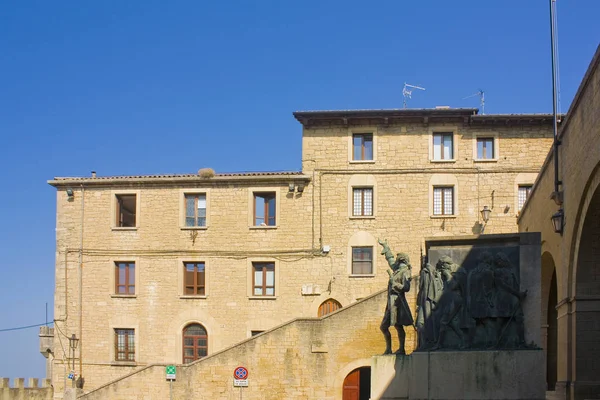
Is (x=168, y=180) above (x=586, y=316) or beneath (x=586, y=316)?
above

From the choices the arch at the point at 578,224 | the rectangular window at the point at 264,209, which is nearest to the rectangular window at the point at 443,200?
the rectangular window at the point at 264,209

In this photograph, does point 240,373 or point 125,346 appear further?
point 125,346

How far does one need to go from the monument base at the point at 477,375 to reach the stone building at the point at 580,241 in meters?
3.87

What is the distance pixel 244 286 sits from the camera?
34156 mm

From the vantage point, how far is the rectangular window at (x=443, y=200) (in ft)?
111

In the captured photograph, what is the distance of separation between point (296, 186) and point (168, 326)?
25.2 ft

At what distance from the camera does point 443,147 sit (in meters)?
34.2

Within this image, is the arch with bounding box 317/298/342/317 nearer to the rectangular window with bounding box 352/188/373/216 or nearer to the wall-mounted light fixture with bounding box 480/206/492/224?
the rectangular window with bounding box 352/188/373/216

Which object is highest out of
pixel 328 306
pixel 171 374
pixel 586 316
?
pixel 586 316

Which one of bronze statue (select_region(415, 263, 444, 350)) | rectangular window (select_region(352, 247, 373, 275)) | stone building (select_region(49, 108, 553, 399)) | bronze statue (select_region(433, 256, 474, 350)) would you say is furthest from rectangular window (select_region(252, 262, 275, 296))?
bronze statue (select_region(433, 256, 474, 350))

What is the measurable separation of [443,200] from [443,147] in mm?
2138

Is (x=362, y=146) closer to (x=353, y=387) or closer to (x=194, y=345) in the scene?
(x=353, y=387)

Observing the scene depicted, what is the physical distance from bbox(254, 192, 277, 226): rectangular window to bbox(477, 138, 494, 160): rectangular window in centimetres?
844

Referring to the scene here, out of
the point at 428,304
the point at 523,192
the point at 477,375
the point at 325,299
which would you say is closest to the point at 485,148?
the point at 523,192
